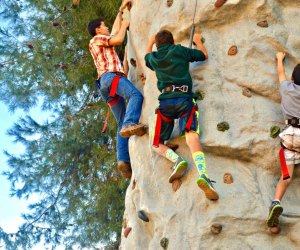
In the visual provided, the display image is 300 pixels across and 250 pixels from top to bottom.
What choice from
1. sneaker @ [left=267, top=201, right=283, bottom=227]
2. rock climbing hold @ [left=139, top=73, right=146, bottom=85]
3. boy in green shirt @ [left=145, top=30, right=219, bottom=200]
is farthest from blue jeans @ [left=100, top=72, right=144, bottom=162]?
sneaker @ [left=267, top=201, right=283, bottom=227]

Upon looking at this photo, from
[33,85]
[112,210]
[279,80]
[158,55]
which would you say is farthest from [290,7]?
[33,85]

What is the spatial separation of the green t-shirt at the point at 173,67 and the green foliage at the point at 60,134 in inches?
166

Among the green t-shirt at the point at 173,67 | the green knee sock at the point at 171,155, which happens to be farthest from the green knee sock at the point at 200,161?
the green t-shirt at the point at 173,67

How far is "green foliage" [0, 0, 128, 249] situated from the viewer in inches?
449

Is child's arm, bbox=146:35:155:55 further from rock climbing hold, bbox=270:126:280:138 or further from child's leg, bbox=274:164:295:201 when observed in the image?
child's leg, bbox=274:164:295:201

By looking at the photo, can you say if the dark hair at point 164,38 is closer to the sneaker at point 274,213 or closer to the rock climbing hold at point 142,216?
the rock climbing hold at point 142,216

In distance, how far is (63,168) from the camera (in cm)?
1198

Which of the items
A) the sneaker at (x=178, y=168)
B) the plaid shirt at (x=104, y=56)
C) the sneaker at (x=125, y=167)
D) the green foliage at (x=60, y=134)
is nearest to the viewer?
the sneaker at (x=178, y=168)

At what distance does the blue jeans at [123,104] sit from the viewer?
781 cm

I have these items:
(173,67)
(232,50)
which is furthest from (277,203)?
(232,50)

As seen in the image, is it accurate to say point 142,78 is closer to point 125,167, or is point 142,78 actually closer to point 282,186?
point 125,167

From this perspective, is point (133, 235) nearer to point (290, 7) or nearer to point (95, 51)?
point (95, 51)

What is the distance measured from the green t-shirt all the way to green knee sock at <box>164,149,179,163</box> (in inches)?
20.3

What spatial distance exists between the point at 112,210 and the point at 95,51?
3.79m
